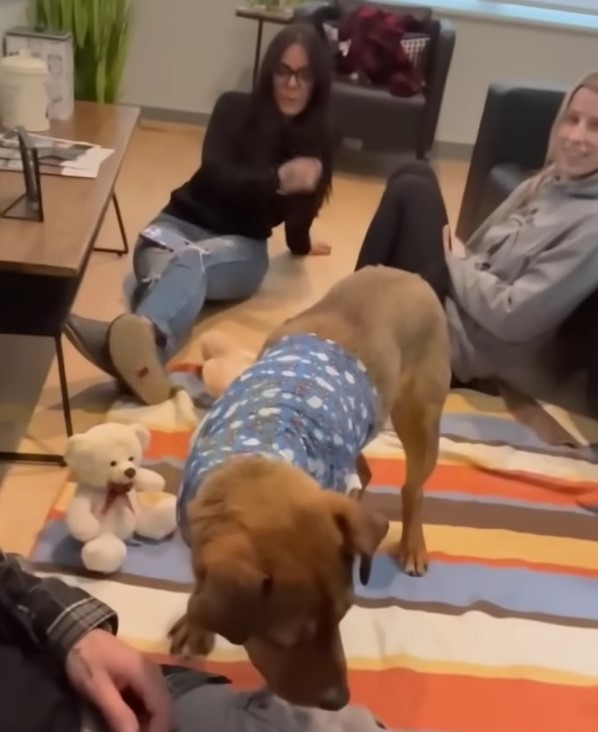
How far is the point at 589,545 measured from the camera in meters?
2.15

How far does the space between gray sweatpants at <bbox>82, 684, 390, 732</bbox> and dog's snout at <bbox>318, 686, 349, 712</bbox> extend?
1cm

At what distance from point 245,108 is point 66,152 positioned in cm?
65

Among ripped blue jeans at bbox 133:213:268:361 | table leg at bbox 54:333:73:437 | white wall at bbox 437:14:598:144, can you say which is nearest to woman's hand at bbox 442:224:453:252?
ripped blue jeans at bbox 133:213:268:361

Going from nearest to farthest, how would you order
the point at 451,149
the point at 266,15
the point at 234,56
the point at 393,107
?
the point at 393,107
the point at 266,15
the point at 234,56
the point at 451,149

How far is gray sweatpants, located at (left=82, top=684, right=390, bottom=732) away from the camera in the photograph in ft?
3.80

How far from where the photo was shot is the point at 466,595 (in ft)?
6.41

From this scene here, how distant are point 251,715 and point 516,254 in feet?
5.41

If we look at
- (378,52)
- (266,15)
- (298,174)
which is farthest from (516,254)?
(266,15)

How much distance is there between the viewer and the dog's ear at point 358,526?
1.28 meters

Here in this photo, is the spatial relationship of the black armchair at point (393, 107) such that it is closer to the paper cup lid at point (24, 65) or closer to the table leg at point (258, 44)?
the table leg at point (258, 44)

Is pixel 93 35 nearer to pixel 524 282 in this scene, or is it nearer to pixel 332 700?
pixel 524 282

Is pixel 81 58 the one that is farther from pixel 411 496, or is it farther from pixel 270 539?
pixel 270 539

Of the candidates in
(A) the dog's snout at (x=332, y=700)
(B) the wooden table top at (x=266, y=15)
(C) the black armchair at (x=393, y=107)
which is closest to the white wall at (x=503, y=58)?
(C) the black armchair at (x=393, y=107)

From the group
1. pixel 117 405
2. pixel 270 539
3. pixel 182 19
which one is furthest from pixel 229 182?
pixel 182 19
